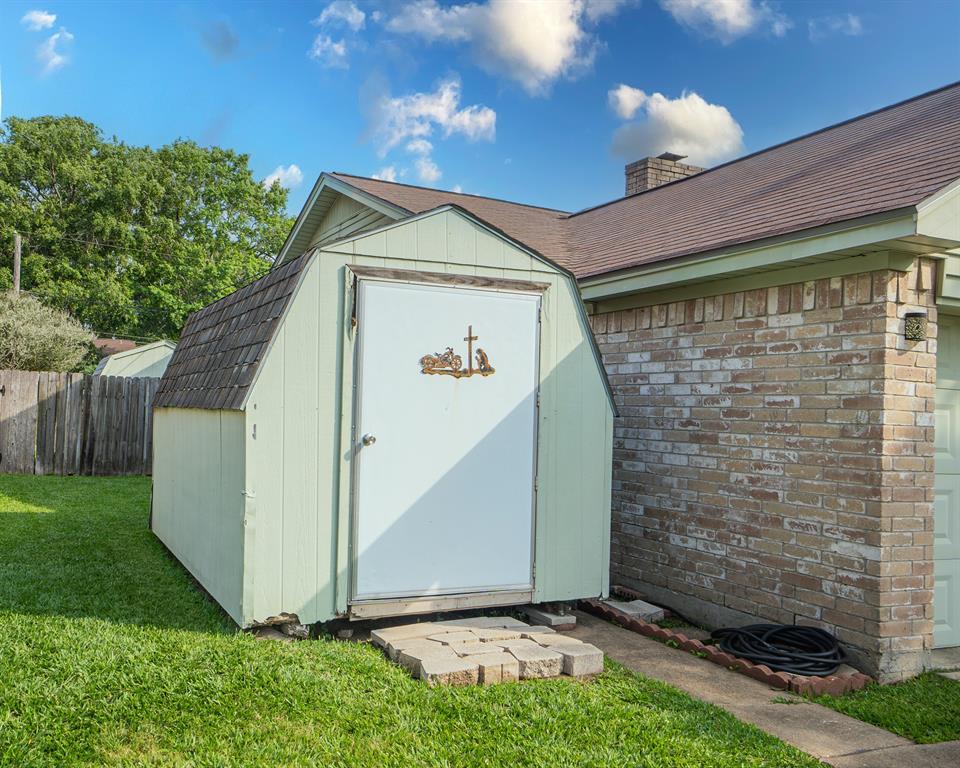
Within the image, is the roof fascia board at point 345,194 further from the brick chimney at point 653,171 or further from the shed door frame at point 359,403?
the brick chimney at point 653,171

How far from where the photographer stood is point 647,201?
9.89 m

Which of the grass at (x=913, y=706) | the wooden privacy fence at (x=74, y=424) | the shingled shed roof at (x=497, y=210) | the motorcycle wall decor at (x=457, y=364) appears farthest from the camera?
the wooden privacy fence at (x=74, y=424)

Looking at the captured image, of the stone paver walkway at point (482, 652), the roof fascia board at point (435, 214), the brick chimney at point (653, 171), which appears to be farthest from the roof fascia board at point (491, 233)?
the brick chimney at point (653, 171)

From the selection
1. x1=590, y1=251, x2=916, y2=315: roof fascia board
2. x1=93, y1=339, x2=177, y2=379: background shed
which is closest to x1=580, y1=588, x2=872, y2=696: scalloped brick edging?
x1=590, y1=251, x2=916, y2=315: roof fascia board

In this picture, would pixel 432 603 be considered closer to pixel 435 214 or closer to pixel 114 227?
pixel 435 214

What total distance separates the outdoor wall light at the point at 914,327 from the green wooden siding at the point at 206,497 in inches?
160

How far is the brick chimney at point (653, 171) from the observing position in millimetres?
12047

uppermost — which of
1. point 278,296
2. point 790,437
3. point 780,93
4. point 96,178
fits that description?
point 96,178

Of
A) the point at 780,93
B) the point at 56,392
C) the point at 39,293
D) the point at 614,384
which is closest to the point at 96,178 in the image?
the point at 39,293

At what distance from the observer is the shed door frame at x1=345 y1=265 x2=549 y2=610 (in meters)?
4.88

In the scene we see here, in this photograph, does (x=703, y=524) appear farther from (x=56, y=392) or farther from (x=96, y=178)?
(x=96, y=178)

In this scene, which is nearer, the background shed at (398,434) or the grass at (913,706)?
the grass at (913,706)

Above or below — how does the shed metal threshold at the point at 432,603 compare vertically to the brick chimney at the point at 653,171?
below

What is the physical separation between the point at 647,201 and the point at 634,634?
6.05 m
